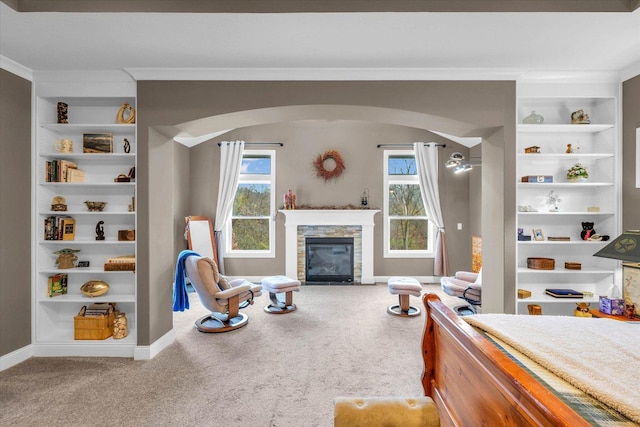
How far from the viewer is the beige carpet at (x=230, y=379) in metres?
2.23

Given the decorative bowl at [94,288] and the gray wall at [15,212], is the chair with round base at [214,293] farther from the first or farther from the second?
the gray wall at [15,212]

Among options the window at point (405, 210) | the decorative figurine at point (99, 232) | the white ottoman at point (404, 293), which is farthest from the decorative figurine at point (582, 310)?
the decorative figurine at point (99, 232)

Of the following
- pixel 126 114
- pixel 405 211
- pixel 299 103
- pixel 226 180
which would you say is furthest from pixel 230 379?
pixel 405 211

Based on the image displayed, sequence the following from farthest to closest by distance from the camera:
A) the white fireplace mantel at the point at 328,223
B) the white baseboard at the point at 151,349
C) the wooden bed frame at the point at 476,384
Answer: the white fireplace mantel at the point at 328,223, the white baseboard at the point at 151,349, the wooden bed frame at the point at 476,384

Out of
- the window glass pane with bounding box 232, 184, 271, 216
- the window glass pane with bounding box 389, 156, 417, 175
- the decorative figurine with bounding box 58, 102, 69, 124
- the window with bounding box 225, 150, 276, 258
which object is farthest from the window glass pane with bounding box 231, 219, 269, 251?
the decorative figurine with bounding box 58, 102, 69, 124

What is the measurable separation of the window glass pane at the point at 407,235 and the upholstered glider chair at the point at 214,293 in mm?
3256

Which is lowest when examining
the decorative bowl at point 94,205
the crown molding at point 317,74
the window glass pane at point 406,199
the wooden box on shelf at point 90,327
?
the wooden box on shelf at point 90,327

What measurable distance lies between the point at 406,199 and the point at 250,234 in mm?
3156

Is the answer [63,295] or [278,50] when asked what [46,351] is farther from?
[278,50]

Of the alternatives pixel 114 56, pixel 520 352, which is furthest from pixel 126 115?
pixel 520 352

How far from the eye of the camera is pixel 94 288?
10.3 feet

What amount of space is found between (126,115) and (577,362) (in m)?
3.89

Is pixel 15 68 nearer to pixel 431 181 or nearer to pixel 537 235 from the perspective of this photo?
pixel 537 235

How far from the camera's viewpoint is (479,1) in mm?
2127
